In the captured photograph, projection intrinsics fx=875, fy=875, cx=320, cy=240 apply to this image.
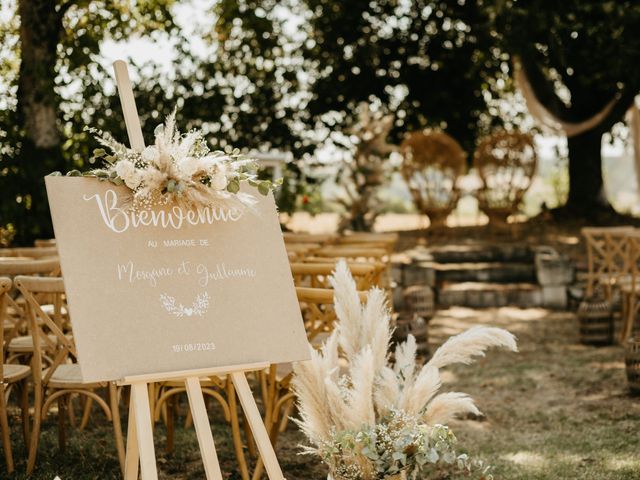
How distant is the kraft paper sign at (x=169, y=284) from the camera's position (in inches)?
113

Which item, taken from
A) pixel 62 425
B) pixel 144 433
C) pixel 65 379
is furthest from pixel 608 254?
pixel 144 433

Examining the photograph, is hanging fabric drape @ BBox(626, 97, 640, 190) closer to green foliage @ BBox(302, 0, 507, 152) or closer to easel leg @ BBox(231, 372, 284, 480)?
green foliage @ BBox(302, 0, 507, 152)

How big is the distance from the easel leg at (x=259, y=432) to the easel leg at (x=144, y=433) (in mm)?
351

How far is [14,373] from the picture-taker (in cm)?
432

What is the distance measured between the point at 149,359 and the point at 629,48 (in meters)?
9.63

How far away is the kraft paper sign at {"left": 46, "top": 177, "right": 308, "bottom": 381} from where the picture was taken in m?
2.88

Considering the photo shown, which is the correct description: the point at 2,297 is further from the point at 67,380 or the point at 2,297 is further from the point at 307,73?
the point at 307,73

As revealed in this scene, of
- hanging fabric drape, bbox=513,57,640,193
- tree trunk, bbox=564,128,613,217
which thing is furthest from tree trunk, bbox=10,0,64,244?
tree trunk, bbox=564,128,613,217

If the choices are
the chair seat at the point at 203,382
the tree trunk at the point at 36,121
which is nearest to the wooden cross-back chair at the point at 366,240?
the tree trunk at the point at 36,121

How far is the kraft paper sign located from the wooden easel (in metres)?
Result: 0.04

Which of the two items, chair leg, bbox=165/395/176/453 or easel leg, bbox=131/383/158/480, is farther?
chair leg, bbox=165/395/176/453

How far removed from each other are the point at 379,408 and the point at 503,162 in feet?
34.1

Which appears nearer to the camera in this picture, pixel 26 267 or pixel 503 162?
pixel 26 267

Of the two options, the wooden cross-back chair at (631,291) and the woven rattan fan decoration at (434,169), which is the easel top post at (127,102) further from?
the woven rattan fan decoration at (434,169)
